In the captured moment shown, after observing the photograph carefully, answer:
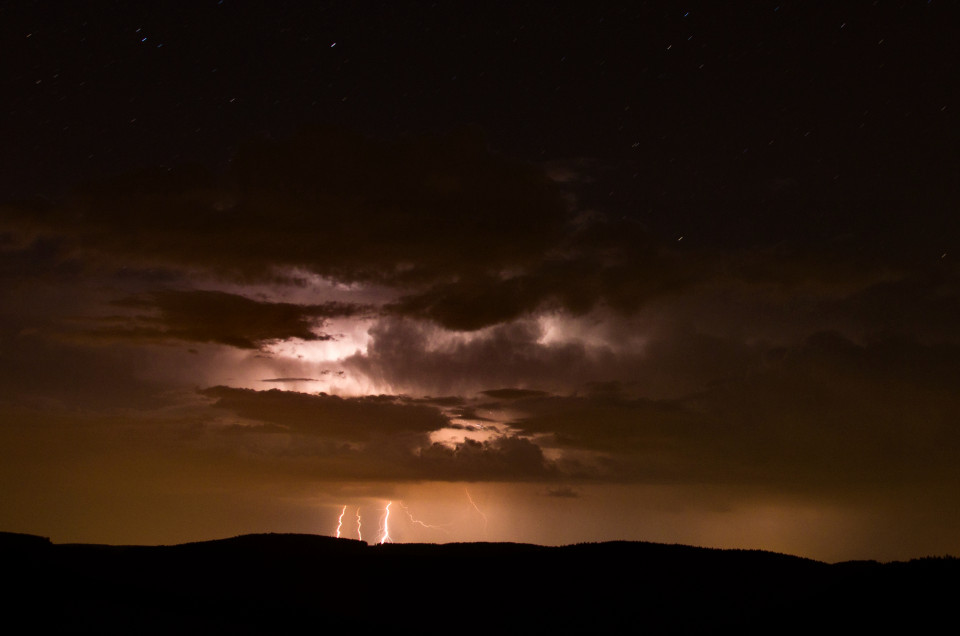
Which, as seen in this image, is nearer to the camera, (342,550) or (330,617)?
(330,617)

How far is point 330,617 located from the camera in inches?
1156

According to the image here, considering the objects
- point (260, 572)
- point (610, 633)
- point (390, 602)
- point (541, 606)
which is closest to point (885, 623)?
point (610, 633)

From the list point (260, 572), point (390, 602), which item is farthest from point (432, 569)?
point (260, 572)

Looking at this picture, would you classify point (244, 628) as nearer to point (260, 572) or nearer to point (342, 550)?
point (260, 572)

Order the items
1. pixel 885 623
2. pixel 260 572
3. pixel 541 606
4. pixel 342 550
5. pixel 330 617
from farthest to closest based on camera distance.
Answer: pixel 342 550 → pixel 260 572 → pixel 541 606 → pixel 330 617 → pixel 885 623

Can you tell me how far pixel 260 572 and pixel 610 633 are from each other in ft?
61.9

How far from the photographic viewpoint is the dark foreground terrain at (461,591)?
25156mm

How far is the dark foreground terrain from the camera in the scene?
25156 millimetres

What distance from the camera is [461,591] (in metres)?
37.8

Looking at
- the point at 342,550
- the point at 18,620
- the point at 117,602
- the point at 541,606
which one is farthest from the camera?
the point at 342,550

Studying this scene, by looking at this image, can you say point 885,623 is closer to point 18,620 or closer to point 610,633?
point 610,633

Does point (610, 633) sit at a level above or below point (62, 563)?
below

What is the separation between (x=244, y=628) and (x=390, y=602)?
1214 centimetres

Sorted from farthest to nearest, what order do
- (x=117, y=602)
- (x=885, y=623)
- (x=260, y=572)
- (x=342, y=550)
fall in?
1. (x=342, y=550)
2. (x=260, y=572)
3. (x=117, y=602)
4. (x=885, y=623)
